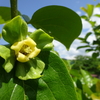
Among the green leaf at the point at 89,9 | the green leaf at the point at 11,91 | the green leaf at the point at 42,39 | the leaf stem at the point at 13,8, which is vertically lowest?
the green leaf at the point at 89,9

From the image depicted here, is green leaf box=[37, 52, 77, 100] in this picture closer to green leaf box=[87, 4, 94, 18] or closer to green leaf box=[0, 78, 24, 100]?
green leaf box=[0, 78, 24, 100]

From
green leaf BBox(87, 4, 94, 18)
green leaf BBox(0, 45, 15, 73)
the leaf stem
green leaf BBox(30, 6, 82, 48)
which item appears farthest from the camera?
green leaf BBox(87, 4, 94, 18)

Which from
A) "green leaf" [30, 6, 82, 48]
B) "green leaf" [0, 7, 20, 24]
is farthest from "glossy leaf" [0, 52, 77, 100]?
"green leaf" [0, 7, 20, 24]

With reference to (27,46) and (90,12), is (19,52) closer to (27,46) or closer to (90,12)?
(27,46)

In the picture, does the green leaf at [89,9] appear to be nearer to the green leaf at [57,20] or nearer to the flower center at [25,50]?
the green leaf at [57,20]

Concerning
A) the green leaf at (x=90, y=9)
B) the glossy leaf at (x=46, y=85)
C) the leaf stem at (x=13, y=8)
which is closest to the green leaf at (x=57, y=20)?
the leaf stem at (x=13, y=8)

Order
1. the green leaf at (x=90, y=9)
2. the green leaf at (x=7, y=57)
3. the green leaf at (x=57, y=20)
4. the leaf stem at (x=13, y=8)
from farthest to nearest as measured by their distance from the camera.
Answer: the green leaf at (x=90, y=9) < the green leaf at (x=57, y=20) < the leaf stem at (x=13, y=8) < the green leaf at (x=7, y=57)

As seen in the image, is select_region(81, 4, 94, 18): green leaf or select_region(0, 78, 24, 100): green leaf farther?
select_region(81, 4, 94, 18): green leaf
